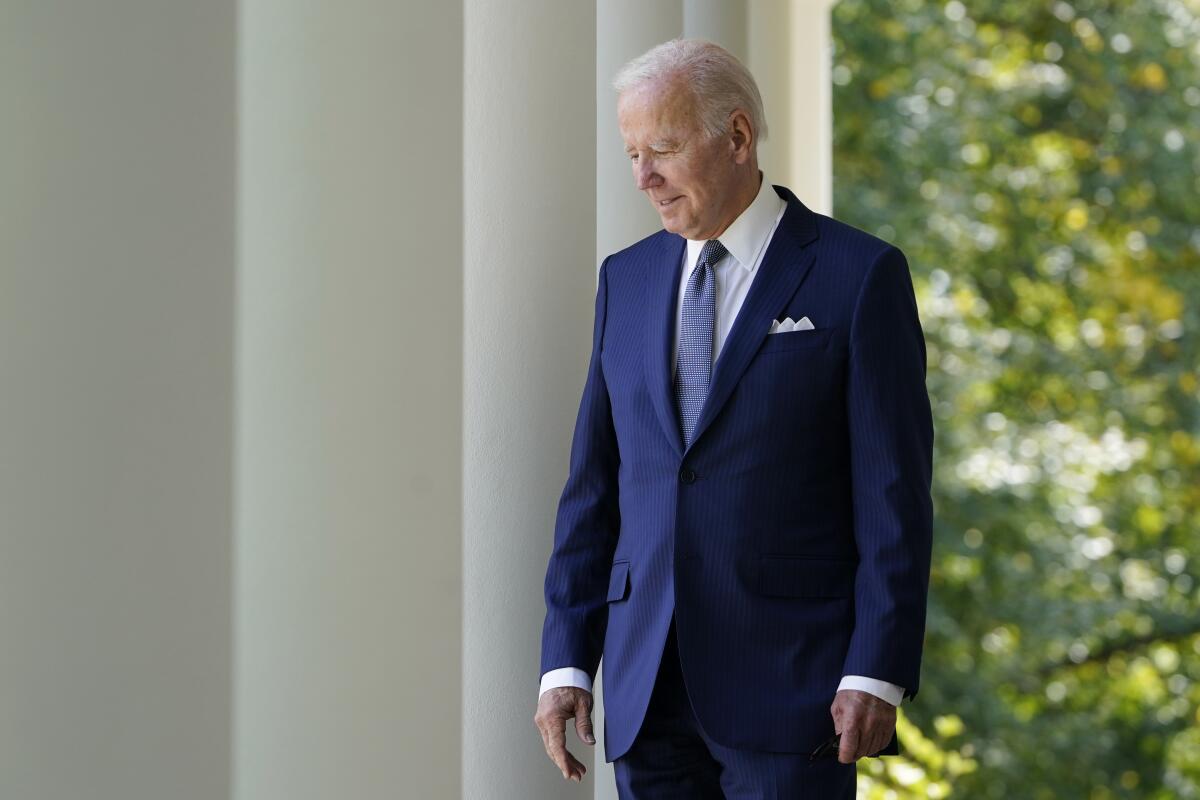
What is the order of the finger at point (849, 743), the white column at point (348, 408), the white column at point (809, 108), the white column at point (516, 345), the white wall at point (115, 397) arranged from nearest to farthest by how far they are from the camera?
the white wall at point (115, 397) < the finger at point (849, 743) < the white column at point (348, 408) < the white column at point (516, 345) < the white column at point (809, 108)

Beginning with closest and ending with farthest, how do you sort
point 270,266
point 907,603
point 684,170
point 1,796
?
point 1,796 → point 907,603 → point 684,170 → point 270,266

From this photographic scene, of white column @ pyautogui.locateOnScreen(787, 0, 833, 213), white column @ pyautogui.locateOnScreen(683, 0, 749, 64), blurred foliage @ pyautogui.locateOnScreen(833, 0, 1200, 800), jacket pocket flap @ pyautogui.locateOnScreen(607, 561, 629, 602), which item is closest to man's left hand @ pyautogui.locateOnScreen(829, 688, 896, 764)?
jacket pocket flap @ pyautogui.locateOnScreen(607, 561, 629, 602)

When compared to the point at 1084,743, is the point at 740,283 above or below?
above

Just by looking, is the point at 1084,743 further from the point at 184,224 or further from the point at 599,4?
the point at 184,224

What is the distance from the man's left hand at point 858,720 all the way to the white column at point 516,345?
0.68 metres

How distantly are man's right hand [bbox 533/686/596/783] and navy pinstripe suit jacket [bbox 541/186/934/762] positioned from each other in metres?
0.05

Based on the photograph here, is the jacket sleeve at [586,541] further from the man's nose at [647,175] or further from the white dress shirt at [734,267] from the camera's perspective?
the man's nose at [647,175]

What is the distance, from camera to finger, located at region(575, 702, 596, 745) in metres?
2.33

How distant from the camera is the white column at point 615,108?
3.12 metres

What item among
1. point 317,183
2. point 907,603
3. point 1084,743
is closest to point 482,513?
point 317,183

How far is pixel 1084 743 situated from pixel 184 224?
27.0 ft

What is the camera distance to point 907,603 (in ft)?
6.98

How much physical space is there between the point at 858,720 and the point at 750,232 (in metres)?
0.74

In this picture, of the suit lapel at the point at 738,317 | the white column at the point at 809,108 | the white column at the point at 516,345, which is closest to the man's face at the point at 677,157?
the suit lapel at the point at 738,317
